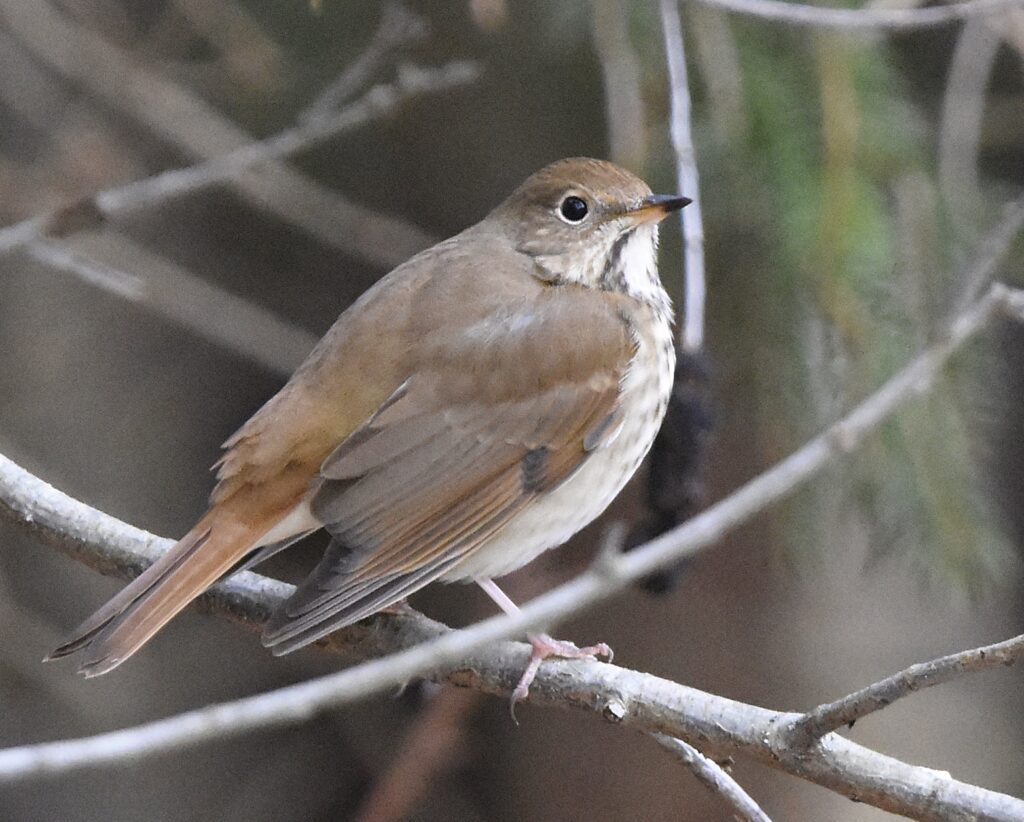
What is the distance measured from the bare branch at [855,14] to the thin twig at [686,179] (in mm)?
93

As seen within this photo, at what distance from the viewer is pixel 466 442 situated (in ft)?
9.20

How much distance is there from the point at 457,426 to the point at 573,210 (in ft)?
2.14

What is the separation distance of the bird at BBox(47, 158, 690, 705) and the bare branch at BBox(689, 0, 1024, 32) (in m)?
0.39

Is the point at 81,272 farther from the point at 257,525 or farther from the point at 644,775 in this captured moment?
the point at 644,775

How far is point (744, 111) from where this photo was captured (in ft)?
10.0

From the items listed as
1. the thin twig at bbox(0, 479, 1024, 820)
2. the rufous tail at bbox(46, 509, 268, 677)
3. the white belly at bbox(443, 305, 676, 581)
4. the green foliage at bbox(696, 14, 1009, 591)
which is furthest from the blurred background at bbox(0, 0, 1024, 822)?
the rufous tail at bbox(46, 509, 268, 677)

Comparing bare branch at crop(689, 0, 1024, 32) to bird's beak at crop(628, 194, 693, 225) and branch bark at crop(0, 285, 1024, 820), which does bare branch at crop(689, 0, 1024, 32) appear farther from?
branch bark at crop(0, 285, 1024, 820)

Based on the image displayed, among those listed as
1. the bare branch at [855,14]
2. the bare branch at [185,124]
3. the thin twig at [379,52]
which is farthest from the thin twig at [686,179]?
the bare branch at [185,124]

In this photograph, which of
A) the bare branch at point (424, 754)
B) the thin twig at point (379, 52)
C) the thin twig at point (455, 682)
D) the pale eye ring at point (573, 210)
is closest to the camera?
the thin twig at point (455, 682)

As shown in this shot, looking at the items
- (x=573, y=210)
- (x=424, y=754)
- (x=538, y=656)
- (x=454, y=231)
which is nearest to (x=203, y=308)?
(x=454, y=231)

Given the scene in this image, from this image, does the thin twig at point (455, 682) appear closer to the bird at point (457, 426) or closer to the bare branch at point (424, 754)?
the bird at point (457, 426)

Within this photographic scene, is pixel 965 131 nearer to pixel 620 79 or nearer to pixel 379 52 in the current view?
pixel 620 79

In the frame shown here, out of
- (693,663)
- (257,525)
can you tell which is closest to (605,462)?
(257,525)

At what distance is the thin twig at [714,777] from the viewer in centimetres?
214
